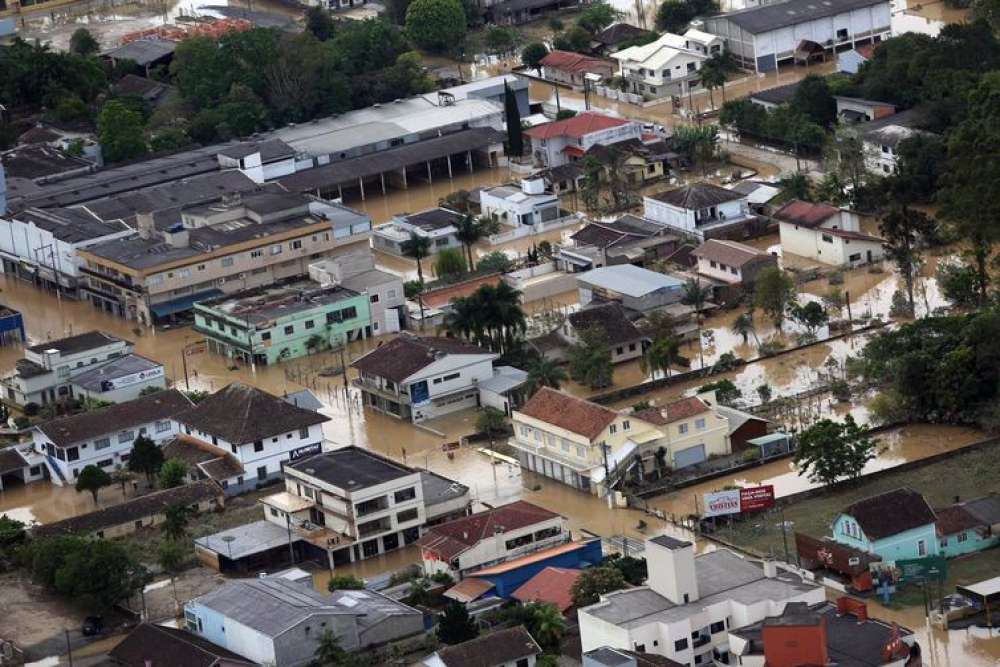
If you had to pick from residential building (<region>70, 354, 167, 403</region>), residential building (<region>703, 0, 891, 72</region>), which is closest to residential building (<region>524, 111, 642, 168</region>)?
residential building (<region>703, 0, 891, 72</region>)

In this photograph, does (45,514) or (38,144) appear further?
(38,144)

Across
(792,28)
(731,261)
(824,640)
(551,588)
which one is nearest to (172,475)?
(551,588)

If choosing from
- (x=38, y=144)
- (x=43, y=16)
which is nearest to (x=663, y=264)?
(x=38, y=144)

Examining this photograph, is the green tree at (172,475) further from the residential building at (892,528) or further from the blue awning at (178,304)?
the residential building at (892,528)

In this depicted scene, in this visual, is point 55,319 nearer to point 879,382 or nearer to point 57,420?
point 57,420

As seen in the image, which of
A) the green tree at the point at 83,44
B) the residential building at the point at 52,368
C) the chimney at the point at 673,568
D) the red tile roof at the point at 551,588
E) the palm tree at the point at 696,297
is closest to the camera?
A: the chimney at the point at 673,568

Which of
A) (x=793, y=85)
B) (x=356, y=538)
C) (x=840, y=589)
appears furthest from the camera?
(x=793, y=85)

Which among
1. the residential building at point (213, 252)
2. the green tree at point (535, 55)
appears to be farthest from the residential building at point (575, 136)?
the green tree at point (535, 55)

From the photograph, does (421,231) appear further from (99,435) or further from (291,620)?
(291,620)
